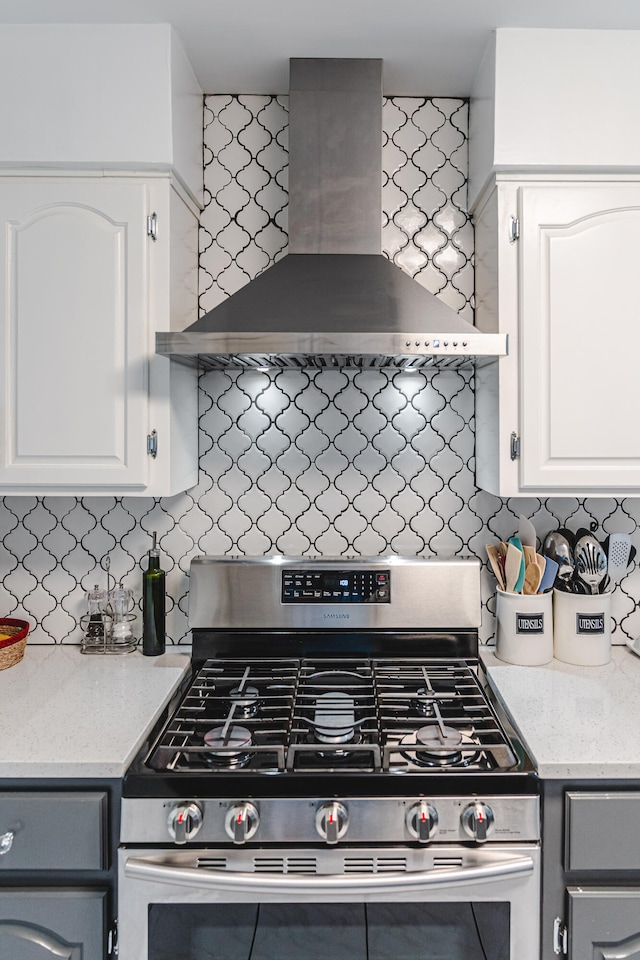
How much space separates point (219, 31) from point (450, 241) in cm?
82

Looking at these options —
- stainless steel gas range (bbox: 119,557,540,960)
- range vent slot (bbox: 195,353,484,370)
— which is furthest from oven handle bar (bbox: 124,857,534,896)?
range vent slot (bbox: 195,353,484,370)

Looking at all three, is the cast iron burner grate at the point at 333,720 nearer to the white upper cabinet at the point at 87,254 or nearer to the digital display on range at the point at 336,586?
the digital display on range at the point at 336,586

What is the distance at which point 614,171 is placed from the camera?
1664mm

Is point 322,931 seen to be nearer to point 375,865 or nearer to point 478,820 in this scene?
point 375,865

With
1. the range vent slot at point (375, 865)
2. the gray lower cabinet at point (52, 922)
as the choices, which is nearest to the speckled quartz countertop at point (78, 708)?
the gray lower cabinet at point (52, 922)

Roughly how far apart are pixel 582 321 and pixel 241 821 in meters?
1.37

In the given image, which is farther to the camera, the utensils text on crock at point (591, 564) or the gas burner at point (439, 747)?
the utensils text on crock at point (591, 564)

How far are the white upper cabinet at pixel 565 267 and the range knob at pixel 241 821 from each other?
0.96 metres

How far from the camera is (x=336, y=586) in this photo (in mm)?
1912

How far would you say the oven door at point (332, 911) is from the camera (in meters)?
1.26

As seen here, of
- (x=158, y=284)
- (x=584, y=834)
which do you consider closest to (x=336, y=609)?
(x=584, y=834)

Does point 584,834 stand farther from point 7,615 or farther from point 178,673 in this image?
point 7,615

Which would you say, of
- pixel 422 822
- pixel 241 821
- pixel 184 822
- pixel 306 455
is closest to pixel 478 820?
pixel 422 822

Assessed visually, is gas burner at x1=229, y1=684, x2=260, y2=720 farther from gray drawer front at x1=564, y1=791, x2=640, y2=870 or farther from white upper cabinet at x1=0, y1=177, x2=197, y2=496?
gray drawer front at x1=564, y1=791, x2=640, y2=870
